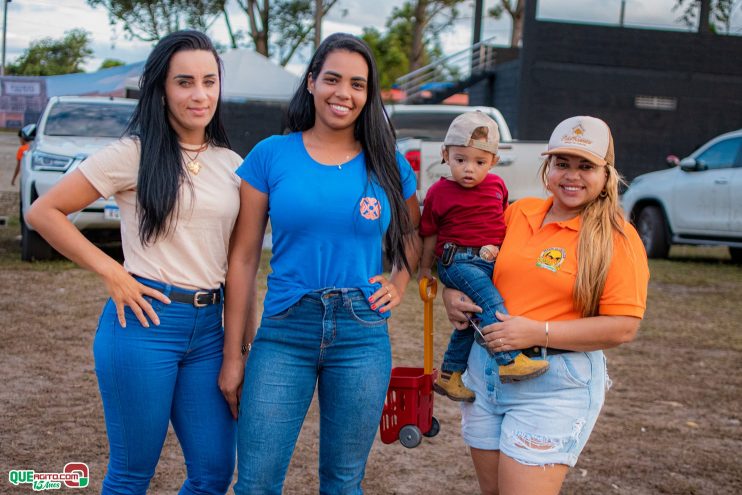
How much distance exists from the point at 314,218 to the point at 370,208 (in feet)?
0.63

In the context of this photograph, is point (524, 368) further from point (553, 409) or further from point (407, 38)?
point (407, 38)

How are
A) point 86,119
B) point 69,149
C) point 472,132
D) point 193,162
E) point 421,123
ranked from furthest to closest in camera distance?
point 421,123, point 86,119, point 69,149, point 472,132, point 193,162

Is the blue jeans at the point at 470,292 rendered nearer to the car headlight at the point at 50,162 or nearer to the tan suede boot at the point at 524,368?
the tan suede boot at the point at 524,368

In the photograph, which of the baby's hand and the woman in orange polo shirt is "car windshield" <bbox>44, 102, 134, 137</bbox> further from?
the woman in orange polo shirt

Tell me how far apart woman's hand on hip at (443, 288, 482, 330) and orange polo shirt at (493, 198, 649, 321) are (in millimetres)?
116

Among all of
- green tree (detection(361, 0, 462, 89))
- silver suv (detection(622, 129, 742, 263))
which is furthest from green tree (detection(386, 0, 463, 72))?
silver suv (detection(622, 129, 742, 263))

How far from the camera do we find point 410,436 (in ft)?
10.3

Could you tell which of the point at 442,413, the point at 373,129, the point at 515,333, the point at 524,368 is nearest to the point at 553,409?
the point at 524,368

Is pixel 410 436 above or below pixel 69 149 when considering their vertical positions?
below

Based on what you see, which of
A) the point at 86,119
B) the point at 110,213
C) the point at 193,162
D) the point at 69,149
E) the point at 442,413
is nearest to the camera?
the point at 193,162

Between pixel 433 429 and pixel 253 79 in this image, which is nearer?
pixel 433 429

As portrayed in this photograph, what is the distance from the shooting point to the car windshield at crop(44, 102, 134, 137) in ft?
34.9

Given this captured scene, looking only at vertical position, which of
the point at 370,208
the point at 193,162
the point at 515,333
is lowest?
the point at 515,333

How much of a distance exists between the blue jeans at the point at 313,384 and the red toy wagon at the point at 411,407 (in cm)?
26
